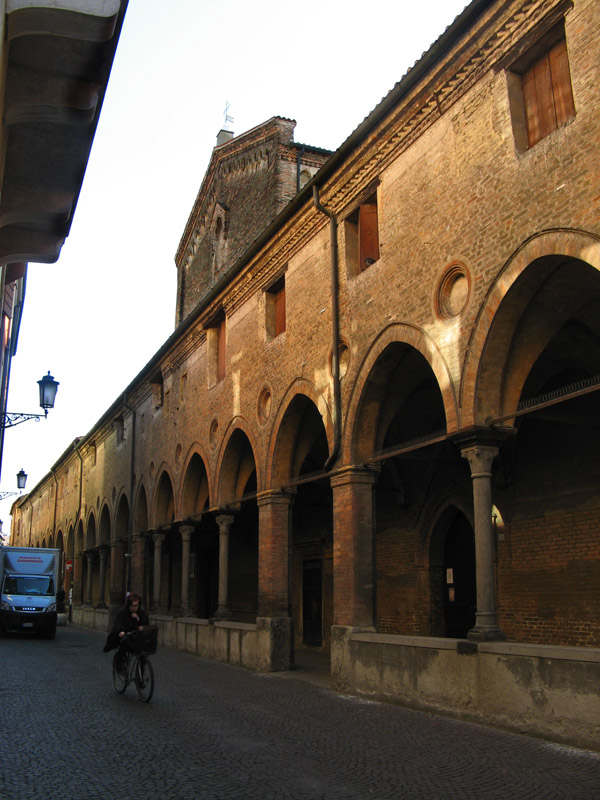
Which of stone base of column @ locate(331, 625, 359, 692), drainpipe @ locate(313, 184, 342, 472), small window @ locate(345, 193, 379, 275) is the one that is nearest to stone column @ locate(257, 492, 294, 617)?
drainpipe @ locate(313, 184, 342, 472)

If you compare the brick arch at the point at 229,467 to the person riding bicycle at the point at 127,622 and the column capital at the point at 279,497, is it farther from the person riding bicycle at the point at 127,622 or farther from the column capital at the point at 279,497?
the person riding bicycle at the point at 127,622

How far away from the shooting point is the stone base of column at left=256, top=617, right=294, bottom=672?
45.7 ft

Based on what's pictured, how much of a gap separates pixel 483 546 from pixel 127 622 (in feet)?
14.9

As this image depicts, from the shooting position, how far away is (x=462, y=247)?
975 cm

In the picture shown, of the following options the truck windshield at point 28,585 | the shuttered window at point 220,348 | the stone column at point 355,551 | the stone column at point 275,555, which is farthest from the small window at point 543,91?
the truck windshield at point 28,585

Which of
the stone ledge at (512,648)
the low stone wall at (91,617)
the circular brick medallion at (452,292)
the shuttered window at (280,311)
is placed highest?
the shuttered window at (280,311)

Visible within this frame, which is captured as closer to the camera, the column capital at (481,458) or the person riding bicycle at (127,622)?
the column capital at (481,458)

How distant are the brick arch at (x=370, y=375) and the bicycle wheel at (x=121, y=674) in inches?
165

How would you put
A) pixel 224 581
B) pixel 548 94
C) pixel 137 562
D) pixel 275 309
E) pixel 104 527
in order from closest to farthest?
pixel 548 94 → pixel 275 309 → pixel 224 581 → pixel 137 562 → pixel 104 527

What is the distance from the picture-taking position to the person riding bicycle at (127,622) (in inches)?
395

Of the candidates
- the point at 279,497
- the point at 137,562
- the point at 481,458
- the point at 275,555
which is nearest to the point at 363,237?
the point at 481,458

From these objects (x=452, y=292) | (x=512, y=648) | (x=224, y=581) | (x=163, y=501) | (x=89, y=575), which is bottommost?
(x=512, y=648)

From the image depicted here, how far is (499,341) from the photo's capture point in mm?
9211

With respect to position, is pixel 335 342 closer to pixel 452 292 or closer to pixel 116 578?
pixel 452 292
